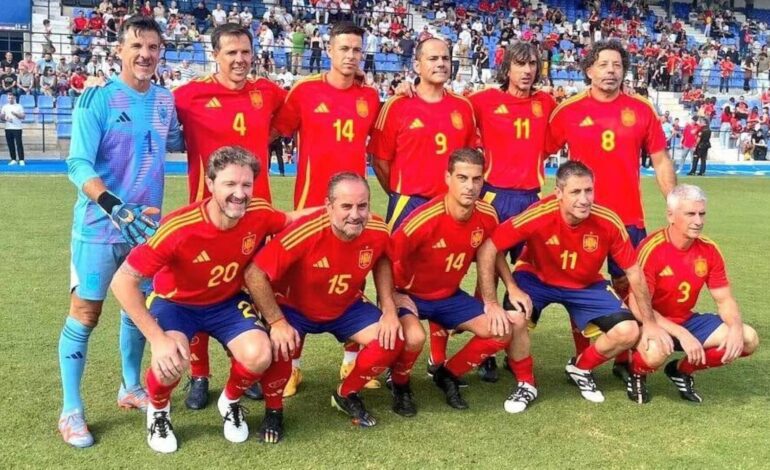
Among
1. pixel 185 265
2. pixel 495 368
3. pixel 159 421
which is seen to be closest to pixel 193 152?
pixel 185 265

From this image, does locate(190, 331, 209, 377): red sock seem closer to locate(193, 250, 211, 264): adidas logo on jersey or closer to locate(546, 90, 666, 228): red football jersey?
locate(193, 250, 211, 264): adidas logo on jersey

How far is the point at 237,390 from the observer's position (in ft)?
12.7

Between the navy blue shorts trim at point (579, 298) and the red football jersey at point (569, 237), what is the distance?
115 millimetres

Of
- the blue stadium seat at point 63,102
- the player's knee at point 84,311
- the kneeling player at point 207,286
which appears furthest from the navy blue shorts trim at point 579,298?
the blue stadium seat at point 63,102

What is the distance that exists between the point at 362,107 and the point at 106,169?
1698mm

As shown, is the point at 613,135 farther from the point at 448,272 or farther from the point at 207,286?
the point at 207,286

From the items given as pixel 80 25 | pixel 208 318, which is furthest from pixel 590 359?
pixel 80 25

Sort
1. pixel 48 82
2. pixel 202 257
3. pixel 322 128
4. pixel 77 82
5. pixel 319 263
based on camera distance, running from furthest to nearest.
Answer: pixel 48 82 → pixel 77 82 → pixel 322 128 → pixel 319 263 → pixel 202 257

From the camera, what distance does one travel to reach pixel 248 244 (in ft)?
12.8

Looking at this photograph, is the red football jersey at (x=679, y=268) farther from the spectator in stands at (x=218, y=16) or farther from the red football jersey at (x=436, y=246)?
the spectator in stands at (x=218, y=16)

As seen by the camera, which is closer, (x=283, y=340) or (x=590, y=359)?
(x=283, y=340)

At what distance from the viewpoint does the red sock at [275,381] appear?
3.88 metres

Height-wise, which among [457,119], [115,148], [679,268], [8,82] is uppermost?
[8,82]

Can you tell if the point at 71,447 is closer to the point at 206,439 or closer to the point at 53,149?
the point at 206,439
